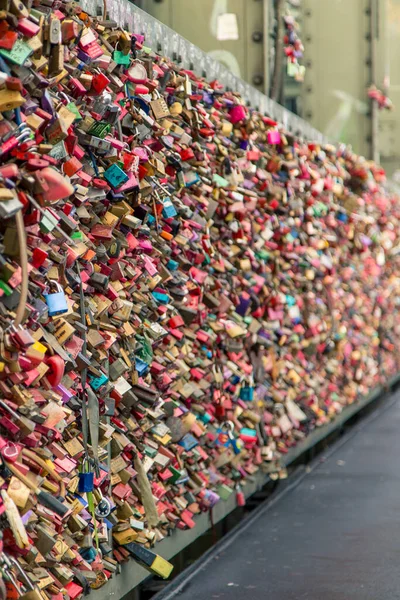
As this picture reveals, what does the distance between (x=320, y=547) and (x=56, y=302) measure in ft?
8.06

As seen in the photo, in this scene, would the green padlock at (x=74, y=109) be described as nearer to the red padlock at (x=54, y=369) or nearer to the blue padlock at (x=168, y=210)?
the red padlock at (x=54, y=369)

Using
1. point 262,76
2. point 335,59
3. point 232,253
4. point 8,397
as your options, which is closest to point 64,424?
point 8,397

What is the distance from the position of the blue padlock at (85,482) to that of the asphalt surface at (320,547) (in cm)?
112

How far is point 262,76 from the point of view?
24.7 ft

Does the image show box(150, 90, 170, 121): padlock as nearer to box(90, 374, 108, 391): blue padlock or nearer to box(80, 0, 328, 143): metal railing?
box(80, 0, 328, 143): metal railing

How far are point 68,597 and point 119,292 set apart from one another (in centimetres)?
102

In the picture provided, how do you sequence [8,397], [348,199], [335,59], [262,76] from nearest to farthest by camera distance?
[8,397]
[262,76]
[348,199]
[335,59]

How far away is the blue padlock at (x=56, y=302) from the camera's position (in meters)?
3.05

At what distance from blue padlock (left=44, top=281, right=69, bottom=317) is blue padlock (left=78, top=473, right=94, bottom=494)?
53 cm

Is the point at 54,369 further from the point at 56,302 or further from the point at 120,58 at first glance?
the point at 120,58

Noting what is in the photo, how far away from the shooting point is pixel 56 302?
3066 millimetres

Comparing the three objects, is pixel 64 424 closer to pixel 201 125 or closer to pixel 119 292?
pixel 119 292

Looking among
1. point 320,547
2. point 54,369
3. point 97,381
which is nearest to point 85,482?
point 97,381

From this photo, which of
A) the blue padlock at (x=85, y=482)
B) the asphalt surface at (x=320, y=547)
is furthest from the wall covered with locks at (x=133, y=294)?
the asphalt surface at (x=320, y=547)
